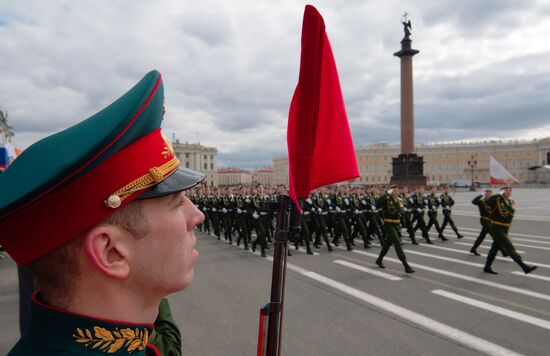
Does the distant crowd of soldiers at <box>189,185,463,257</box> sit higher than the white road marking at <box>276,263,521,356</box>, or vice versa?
the distant crowd of soldiers at <box>189,185,463,257</box>

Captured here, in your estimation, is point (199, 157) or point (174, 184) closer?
point (174, 184)

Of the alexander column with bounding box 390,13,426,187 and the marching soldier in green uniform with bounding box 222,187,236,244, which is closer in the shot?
the marching soldier in green uniform with bounding box 222,187,236,244

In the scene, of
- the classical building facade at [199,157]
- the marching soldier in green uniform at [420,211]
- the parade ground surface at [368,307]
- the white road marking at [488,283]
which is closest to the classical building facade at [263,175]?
the classical building facade at [199,157]

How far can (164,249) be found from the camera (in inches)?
34.0

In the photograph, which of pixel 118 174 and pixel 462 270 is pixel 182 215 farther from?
pixel 462 270

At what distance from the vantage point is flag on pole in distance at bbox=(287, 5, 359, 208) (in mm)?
1291

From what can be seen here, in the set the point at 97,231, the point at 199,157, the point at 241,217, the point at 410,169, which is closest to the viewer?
the point at 97,231

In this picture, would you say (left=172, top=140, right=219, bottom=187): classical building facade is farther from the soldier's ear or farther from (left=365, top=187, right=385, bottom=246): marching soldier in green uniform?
the soldier's ear

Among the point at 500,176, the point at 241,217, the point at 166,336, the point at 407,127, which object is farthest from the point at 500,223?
the point at 407,127

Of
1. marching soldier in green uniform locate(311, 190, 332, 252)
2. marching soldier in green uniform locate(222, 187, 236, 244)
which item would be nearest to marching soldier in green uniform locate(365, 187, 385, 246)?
marching soldier in green uniform locate(311, 190, 332, 252)

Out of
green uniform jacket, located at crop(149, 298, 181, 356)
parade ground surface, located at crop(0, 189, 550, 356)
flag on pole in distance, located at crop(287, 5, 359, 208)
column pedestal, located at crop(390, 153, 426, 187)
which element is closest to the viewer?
green uniform jacket, located at crop(149, 298, 181, 356)

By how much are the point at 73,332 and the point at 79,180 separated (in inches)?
13.3

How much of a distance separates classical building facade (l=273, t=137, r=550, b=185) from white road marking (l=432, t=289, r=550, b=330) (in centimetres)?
8497

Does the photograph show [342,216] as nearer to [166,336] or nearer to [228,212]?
[228,212]
